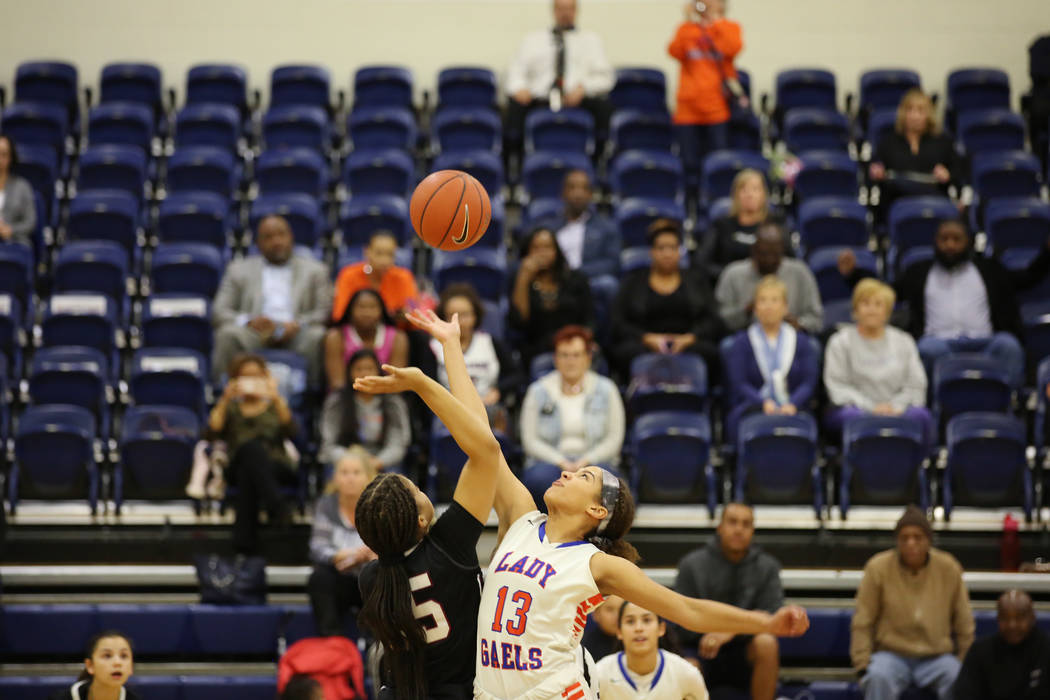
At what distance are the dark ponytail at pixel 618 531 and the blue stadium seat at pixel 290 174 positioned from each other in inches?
257

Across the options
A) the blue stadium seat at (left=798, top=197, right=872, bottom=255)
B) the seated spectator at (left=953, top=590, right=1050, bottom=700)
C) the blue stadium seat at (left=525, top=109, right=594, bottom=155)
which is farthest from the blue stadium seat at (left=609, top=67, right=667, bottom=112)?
the seated spectator at (left=953, top=590, right=1050, bottom=700)

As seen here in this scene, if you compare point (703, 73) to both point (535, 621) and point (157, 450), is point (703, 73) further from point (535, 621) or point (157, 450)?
point (535, 621)

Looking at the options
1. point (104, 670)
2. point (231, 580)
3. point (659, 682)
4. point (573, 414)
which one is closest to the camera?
point (659, 682)

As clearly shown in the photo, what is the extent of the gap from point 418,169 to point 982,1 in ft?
16.2

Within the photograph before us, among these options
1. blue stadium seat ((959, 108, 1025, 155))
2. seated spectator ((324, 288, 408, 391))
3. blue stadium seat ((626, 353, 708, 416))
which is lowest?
blue stadium seat ((626, 353, 708, 416))

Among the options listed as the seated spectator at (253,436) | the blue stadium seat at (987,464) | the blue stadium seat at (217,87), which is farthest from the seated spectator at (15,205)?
the blue stadium seat at (987,464)

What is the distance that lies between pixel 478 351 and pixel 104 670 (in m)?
2.91

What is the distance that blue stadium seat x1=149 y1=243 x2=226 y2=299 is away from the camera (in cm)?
878

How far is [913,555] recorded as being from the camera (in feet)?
21.6

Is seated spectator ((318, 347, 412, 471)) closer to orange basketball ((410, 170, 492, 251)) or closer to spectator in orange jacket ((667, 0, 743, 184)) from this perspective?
orange basketball ((410, 170, 492, 251))

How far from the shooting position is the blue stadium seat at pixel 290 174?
9.99m

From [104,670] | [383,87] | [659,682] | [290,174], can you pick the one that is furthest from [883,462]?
[383,87]

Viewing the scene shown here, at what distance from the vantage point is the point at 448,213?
5023 millimetres

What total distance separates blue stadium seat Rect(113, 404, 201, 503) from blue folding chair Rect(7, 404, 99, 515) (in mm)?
165
